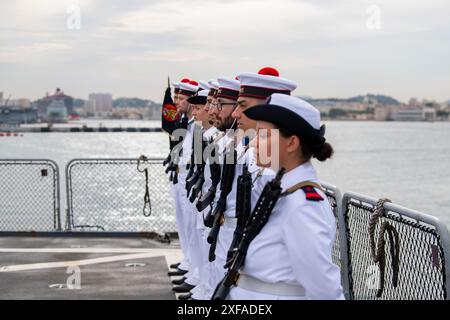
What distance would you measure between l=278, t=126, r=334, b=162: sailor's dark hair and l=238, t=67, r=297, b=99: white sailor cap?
1.82 meters

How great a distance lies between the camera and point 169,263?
446 inches

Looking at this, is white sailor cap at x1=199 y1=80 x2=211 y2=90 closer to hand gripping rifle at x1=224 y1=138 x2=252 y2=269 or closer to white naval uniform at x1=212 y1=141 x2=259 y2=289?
white naval uniform at x1=212 y1=141 x2=259 y2=289

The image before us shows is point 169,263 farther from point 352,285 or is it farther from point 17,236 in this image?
point 352,285

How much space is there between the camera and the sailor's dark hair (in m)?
3.90

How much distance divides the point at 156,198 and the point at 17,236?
3671 cm

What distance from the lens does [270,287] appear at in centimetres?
390

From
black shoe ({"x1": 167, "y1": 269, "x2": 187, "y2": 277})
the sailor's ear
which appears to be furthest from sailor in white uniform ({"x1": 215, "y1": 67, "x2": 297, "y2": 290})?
black shoe ({"x1": 167, "y1": 269, "x2": 187, "y2": 277})

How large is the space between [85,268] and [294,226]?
7739mm

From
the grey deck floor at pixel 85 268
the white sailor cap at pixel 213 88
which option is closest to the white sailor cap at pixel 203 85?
the white sailor cap at pixel 213 88

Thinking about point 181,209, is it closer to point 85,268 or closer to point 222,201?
point 85,268

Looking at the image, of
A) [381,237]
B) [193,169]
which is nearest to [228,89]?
[193,169]

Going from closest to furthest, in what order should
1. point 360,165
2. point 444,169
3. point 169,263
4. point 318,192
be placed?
point 318,192, point 169,263, point 444,169, point 360,165
